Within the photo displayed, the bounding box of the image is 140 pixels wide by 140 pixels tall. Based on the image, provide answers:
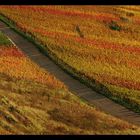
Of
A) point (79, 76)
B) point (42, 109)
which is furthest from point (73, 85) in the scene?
point (42, 109)

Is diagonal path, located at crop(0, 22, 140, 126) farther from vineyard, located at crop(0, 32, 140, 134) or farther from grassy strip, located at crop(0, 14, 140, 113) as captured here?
vineyard, located at crop(0, 32, 140, 134)

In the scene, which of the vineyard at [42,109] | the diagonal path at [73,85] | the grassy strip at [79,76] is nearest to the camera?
the vineyard at [42,109]

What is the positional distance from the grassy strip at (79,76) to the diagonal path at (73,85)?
290mm

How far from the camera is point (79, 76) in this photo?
28.3 m

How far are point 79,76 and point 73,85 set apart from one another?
145 cm

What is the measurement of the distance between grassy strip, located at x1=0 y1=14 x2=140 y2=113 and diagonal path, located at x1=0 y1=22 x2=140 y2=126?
0.95 feet

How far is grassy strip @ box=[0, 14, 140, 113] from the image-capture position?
2555cm

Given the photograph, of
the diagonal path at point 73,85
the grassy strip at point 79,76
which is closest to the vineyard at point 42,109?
the diagonal path at point 73,85

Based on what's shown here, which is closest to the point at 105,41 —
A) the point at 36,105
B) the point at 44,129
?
the point at 36,105

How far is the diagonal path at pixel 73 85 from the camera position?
2420 centimetres

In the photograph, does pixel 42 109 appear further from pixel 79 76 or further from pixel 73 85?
pixel 79 76

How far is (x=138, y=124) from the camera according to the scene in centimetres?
2314

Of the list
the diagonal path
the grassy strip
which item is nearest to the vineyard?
the diagonal path

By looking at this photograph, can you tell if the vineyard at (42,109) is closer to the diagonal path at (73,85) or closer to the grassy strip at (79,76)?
the diagonal path at (73,85)
